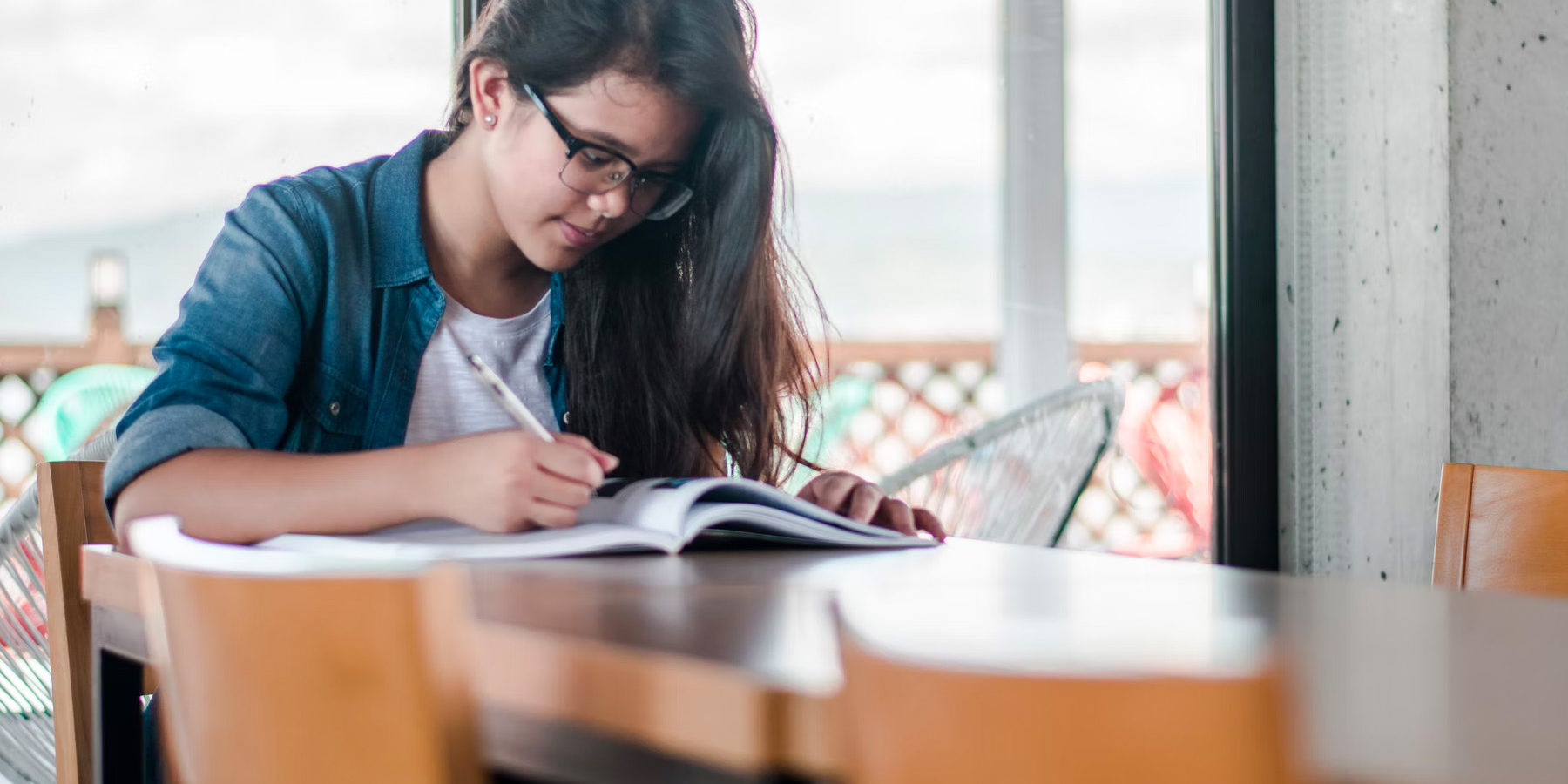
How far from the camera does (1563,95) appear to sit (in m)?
1.72

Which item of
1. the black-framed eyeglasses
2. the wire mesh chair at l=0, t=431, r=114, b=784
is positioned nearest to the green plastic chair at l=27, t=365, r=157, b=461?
the wire mesh chair at l=0, t=431, r=114, b=784

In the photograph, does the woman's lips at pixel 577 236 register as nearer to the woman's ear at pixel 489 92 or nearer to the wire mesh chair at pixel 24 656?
the woman's ear at pixel 489 92

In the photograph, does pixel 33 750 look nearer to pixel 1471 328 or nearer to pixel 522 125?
pixel 522 125

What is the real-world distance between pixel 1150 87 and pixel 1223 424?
0.51 m

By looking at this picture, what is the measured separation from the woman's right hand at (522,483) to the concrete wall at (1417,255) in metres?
1.38

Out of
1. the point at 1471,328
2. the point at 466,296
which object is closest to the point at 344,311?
the point at 466,296

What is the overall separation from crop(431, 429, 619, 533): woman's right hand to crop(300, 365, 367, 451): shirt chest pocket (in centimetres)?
36

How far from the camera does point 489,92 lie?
1168mm

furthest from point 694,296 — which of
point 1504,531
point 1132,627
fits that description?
point 1132,627

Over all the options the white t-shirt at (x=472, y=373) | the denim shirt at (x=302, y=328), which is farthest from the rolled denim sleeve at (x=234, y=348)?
the white t-shirt at (x=472, y=373)

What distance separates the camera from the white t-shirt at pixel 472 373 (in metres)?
1.10

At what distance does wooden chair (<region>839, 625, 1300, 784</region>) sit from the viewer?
23 cm

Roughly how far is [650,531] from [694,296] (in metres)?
0.59

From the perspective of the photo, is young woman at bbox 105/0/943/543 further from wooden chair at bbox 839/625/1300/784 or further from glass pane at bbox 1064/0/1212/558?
glass pane at bbox 1064/0/1212/558
